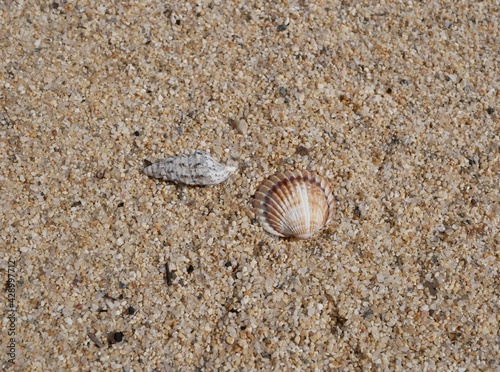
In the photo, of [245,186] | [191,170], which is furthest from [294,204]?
[191,170]

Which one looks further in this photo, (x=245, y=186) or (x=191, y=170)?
(x=245, y=186)

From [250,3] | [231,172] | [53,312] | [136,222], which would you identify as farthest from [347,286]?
[250,3]

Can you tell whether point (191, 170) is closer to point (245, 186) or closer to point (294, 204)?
point (245, 186)

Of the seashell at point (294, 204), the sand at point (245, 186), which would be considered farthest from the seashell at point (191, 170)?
the seashell at point (294, 204)

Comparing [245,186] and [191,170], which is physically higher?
[191,170]

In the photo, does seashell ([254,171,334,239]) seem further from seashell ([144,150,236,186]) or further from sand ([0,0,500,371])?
seashell ([144,150,236,186])

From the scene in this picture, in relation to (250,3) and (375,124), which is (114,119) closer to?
(250,3)

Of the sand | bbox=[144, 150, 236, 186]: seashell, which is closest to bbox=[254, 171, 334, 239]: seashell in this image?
the sand
